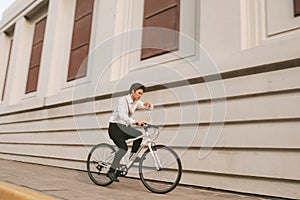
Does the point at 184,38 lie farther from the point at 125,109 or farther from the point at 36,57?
the point at 36,57

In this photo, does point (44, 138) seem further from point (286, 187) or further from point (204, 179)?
point (286, 187)

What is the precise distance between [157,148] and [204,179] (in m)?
0.92

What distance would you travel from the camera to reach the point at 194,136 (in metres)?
4.81

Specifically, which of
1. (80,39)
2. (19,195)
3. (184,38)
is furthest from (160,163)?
(80,39)

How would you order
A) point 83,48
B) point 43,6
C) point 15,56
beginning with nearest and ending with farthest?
point 83,48
point 43,6
point 15,56

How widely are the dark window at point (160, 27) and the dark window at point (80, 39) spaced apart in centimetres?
236

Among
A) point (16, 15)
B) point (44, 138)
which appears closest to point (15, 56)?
point (16, 15)

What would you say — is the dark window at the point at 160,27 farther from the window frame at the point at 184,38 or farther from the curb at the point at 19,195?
the curb at the point at 19,195

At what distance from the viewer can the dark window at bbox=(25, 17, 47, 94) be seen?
1066 centimetres

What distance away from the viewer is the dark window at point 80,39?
8.34 metres

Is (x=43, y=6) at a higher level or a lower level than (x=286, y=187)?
higher

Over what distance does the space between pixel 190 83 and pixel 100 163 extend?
2.00 metres

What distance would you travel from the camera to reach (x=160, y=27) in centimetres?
621

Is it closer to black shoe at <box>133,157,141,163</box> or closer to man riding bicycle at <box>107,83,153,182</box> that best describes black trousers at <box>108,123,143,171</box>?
man riding bicycle at <box>107,83,153,182</box>
